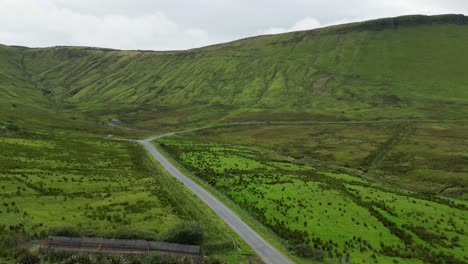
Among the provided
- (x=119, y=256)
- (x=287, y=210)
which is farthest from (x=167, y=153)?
(x=119, y=256)

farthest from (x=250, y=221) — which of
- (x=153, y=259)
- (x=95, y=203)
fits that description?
(x=95, y=203)

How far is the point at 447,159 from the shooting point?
10825cm

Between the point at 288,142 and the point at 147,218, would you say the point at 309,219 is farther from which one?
the point at 288,142

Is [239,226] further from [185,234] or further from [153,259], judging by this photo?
[153,259]

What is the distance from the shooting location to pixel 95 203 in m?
50.9

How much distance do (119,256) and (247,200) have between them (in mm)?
26944

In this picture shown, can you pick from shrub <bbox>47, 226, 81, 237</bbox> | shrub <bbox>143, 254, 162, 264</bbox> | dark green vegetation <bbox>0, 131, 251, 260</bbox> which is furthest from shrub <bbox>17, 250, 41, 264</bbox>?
shrub <bbox>143, 254, 162, 264</bbox>

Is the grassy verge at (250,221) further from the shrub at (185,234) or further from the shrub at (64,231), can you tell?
the shrub at (64,231)

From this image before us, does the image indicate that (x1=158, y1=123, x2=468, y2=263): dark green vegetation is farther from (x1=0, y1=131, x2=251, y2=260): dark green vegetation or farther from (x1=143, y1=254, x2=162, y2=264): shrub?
(x1=143, y1=254, x2=162, y2=264): shrub

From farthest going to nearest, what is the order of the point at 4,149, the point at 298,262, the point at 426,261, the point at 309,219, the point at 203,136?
the point at 203,136 → the point at 4,149 → the point at 309,219 → the point at 426,261 → the point at 298,262

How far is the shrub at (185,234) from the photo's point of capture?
3700 centimetres

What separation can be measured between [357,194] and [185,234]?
38.3 meters

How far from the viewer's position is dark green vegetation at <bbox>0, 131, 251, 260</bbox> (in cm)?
3766

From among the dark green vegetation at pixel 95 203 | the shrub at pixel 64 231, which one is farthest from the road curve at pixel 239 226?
the shrub at pixel 64 231
